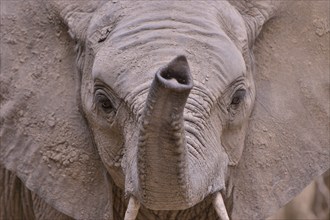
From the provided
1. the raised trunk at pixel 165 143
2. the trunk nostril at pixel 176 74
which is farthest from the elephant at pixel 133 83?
the trunk nostril at pixel 176 74

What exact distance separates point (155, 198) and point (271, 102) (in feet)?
2.11

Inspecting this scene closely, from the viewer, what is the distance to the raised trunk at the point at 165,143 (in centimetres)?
314

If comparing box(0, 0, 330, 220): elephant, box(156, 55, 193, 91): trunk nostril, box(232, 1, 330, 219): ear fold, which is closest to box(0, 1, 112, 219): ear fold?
box(0, 0, 330, 220): elephant

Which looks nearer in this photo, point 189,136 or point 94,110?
point 189,136

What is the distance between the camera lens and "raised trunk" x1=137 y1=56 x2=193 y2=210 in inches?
124

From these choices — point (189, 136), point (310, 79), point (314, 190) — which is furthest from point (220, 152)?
point (314, 190)

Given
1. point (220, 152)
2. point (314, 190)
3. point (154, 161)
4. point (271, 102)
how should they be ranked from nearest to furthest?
point (154, 161)
point (220, 152)
point (271, 102)
point (314, 190)

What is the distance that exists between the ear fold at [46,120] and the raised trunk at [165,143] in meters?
0.52

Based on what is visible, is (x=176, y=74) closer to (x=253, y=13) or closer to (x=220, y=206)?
(x=220, y=206)

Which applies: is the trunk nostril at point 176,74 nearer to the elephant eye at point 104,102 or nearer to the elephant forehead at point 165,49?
the elephant forehead at point 165,49

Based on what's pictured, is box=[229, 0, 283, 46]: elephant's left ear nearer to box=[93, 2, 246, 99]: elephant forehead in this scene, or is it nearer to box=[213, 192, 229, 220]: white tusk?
box=[93, 2, 246, 99]: elephant forehead

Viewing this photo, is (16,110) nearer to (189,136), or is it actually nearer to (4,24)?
(4,24)

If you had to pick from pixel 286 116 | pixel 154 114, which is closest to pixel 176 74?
pixel 154 114

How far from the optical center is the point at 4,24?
13.1 feet
